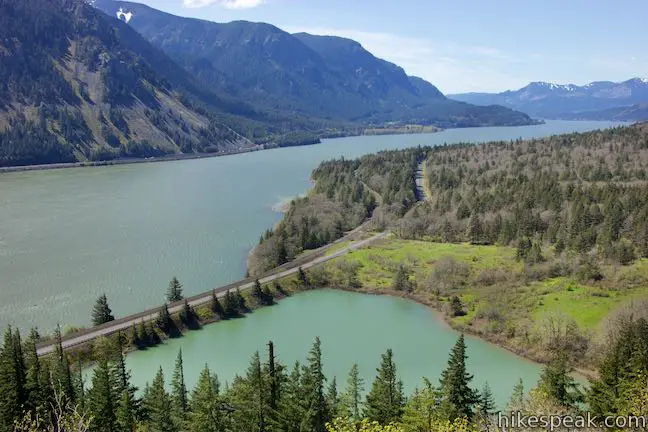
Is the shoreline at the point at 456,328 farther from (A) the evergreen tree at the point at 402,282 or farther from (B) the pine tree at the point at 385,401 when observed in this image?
(B) the pine tree at the point at 385,401

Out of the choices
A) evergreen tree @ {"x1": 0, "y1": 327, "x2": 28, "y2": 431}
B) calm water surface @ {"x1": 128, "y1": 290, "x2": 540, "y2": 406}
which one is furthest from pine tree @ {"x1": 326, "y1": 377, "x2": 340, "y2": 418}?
evergreen tree @ {"x1": 0, "y1": 327, "x2": 28, "y2": 431}

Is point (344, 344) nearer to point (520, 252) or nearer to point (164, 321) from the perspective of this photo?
point (164, 321)

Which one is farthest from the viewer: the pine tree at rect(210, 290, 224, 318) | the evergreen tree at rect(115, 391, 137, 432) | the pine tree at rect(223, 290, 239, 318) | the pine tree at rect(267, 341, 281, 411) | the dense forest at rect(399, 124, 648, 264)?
the dense forest at rect(399, 124, 648, 264)

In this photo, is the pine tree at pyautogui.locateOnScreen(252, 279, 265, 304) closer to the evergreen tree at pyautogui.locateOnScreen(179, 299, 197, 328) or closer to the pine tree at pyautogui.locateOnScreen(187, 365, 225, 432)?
the evergreen tree at pyautogui.locateOnScreen(179, 299, 197, 328)

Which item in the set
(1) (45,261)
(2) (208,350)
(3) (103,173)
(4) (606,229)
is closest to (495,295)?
(4) (606,229)

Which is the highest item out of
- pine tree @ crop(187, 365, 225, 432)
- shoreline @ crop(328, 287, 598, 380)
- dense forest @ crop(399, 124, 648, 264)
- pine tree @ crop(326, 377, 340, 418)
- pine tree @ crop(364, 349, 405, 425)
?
dense forest @ crop(399, 124, 648, 264)

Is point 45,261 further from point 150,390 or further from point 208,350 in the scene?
point 150,390
